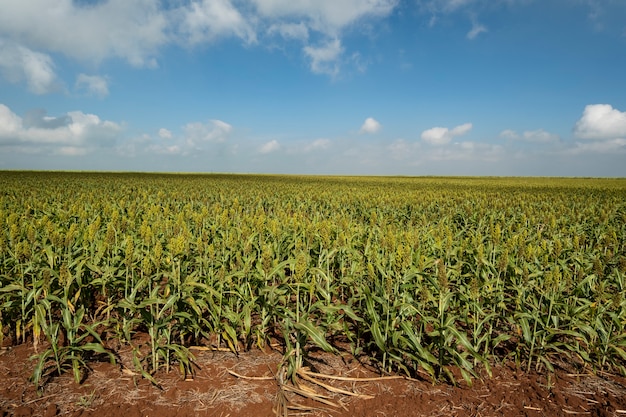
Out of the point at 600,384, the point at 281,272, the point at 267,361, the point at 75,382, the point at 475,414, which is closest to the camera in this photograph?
the point at 475,414

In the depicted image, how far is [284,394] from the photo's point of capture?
329 centimetres

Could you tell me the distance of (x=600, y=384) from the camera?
11.9 ft

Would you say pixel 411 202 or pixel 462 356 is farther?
pixel 411 202

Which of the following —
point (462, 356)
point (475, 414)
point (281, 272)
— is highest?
point (281, 272)

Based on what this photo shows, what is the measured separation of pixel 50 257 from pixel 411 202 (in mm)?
13560

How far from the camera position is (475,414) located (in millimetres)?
3141

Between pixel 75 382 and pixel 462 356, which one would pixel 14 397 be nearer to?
pixel 75 382

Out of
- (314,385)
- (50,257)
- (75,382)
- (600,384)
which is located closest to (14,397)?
(75,382)

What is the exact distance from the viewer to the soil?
310 centimetres

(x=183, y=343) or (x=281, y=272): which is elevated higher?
(x=281, y=272)

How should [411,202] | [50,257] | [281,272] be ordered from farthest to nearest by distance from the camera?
[411,202] → [281,272] → [50,257]

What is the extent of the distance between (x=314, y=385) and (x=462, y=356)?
1.55 m

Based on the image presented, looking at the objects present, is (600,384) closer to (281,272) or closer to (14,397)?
(281,272)

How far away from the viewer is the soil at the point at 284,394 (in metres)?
3.10
